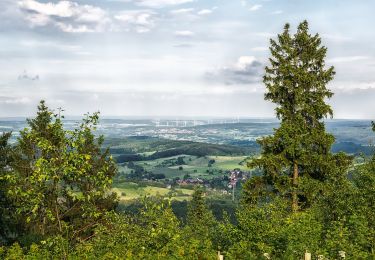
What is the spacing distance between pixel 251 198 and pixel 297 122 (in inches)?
291

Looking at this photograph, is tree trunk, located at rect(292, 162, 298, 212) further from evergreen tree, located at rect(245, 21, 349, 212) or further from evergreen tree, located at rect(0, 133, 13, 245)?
evergreen tree, located at rect(0, 133, 13, 245)

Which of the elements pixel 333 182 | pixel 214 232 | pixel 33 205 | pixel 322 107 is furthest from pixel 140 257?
pixel 322 107

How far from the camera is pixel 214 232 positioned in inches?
1043

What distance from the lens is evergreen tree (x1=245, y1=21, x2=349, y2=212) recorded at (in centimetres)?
3578

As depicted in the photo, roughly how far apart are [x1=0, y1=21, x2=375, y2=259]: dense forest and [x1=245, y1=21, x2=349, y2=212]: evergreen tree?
0.09m

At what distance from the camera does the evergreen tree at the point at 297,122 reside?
35.8 m

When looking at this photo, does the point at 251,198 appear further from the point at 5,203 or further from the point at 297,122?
the point at 5,203

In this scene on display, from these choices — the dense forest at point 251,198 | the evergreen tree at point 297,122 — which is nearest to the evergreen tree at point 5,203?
the dense forest at point 251,198

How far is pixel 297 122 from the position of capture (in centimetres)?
3653

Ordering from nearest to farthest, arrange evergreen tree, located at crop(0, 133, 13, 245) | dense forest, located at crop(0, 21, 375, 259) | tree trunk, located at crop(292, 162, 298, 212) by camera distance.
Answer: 1. dense forest, located at crop(0, 21, 375, 259)
2. tree trunk, located at crop(292, 162, 298, 212)
3. evergreen tree, located at crop(0, 133, 13, 245)

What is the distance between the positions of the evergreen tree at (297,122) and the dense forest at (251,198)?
86mm

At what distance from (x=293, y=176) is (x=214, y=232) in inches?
506

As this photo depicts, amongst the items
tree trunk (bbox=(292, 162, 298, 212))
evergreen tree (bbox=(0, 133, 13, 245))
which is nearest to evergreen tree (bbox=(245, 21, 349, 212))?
tree trunk (bbox=(292, 162, 298, 212))

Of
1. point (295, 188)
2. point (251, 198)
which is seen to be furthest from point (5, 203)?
point (295, 188)
